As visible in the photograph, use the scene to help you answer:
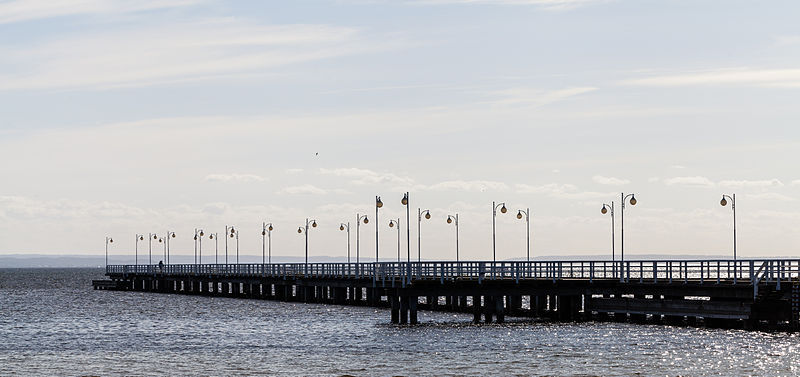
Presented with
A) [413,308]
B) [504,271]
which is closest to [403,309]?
[413,308]

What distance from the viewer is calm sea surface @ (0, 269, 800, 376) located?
43.3 m

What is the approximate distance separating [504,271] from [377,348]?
18120 mm

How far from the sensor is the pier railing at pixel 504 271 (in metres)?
58.0

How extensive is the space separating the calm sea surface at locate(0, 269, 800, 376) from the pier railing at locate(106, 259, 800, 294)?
99.3 inches

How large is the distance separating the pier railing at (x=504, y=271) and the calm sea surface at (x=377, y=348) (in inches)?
99.3

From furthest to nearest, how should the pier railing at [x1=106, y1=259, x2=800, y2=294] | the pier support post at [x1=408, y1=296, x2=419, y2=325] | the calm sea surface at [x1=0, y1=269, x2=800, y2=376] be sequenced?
the pier support post at [x1=408, y1=296, x2=419, y2=325] < the pier railing at [x1=106, y1=259, x2=800, y2=294] < the calm sea surface at [x1=0, y1=269, x2=800, y2=376]

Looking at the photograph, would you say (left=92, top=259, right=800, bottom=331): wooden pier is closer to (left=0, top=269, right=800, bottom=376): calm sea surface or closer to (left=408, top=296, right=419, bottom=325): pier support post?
(left=408, top=296, right=419, bottom=325): pier support post

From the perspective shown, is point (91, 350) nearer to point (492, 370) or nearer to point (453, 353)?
point (453, 353)

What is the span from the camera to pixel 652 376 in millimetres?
40656

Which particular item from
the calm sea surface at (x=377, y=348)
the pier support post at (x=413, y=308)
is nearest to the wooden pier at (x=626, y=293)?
the pier support post at (x=413, y=308)

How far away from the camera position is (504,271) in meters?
67.6

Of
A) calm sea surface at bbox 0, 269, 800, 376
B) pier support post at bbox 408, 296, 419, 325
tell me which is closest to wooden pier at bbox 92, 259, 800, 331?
pier support post at bbox 408, 296, 419, 325

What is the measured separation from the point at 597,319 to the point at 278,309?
29.7 meters

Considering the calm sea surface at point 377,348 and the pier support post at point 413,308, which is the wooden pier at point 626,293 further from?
the calm sea surface at point 377,348
